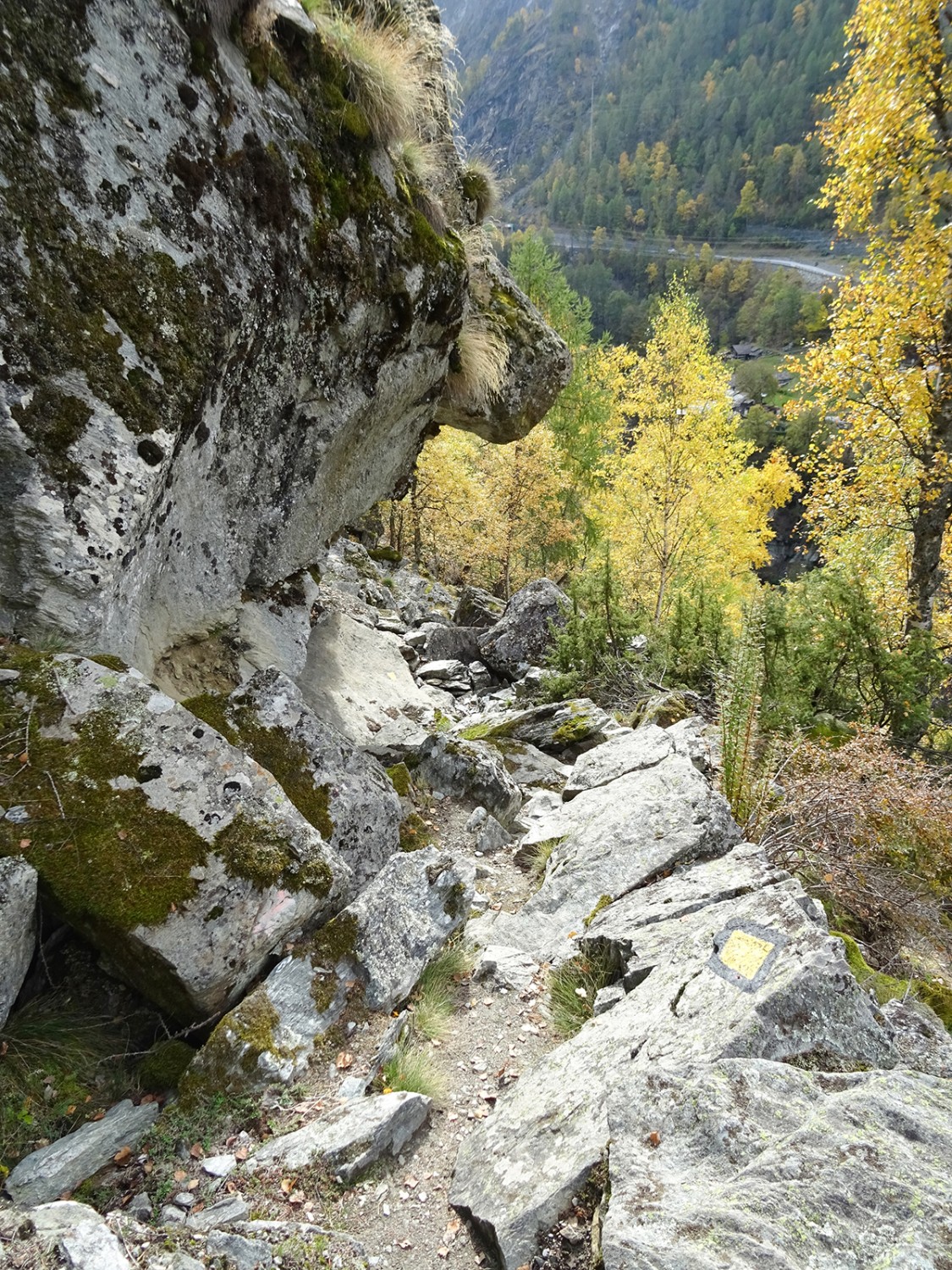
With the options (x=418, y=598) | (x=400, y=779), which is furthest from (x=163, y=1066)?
(x=418, y=598)

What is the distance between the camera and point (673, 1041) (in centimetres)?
342

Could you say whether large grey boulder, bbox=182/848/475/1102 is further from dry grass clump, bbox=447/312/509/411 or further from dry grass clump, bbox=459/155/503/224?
dry grass clump, bbox=459/155/503/224

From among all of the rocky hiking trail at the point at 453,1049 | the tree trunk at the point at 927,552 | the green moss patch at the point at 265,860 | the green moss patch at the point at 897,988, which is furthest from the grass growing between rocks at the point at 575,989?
the tree trunk at the point at 927,552

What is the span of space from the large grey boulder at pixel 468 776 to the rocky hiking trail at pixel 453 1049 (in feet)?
5.93

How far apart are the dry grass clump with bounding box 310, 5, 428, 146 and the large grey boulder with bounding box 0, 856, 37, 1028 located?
701 centimetres

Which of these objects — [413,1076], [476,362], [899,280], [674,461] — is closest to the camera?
[413,1076]

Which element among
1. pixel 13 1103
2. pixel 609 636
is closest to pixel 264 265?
pixel 13 1103

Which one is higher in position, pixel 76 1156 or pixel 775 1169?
pixel 775 1169

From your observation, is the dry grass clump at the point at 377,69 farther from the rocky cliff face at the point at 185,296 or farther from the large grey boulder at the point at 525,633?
the large grey boulder at the point at 525,633

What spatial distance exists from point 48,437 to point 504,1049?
5.06m

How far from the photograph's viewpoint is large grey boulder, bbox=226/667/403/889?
547 cm

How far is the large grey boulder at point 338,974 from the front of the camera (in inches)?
146

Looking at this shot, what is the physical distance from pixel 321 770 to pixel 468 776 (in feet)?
10.4

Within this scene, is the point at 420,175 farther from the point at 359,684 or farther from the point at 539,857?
the point at 539,857
